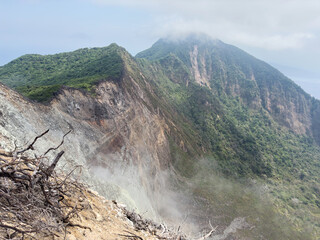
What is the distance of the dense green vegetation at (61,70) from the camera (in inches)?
1439

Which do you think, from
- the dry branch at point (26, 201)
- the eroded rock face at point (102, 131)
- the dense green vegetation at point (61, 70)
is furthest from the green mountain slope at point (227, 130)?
Result: the dry branch at point (26, 201)

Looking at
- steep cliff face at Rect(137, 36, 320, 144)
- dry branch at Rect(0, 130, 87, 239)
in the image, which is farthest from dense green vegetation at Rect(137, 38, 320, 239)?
dry branch at Rect(0, 130, 87, 239)

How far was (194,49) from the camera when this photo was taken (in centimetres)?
15038

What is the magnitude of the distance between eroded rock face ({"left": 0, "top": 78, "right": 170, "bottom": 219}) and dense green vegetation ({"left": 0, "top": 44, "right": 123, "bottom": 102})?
152 inches

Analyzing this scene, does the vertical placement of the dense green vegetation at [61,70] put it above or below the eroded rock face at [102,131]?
above

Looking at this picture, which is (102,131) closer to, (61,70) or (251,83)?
(61,70)

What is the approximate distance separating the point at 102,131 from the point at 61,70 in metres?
28.7

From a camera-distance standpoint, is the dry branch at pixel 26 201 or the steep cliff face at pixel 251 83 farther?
the steep cliff face at pixel 251 83

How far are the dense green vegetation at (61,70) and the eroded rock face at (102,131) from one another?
385 centimetres

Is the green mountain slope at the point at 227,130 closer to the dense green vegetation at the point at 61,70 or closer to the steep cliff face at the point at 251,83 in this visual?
the dense green vegetation at the point at 61,70

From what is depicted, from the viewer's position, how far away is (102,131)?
28.7 meters

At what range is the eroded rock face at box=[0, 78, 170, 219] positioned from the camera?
19.2 m

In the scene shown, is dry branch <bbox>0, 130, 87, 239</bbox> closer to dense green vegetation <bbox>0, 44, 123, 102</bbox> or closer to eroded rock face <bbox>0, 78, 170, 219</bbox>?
eroded rock face <bbox>0, 78, 170, 219</bbox>

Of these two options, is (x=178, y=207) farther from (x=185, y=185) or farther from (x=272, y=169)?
(x=272, y=169)
